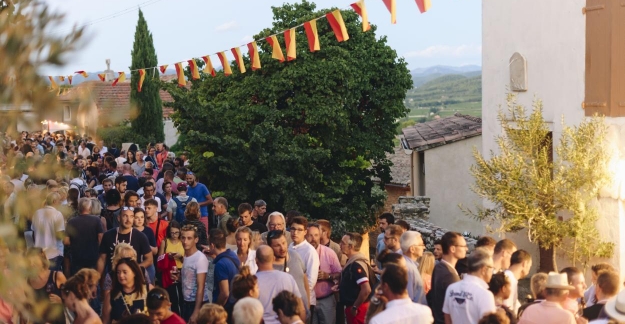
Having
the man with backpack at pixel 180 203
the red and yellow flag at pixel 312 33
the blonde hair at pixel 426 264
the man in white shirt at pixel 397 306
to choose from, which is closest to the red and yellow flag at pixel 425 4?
the red and yellow flag at pixel 312 33

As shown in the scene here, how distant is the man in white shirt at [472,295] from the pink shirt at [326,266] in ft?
7.79

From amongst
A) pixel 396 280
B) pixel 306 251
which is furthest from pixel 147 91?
pixel 396 280

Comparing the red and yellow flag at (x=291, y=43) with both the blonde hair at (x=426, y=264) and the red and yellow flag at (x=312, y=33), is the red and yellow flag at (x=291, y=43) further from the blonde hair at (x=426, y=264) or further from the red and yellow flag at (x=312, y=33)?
the blonde hair at (x=426, y=264)

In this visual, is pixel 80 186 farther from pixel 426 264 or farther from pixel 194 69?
pixel 426 264

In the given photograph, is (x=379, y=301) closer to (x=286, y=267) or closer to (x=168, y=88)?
(x=286, y=267)

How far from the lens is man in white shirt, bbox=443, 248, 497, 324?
7453 mm

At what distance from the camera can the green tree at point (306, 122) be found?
69.5 ft

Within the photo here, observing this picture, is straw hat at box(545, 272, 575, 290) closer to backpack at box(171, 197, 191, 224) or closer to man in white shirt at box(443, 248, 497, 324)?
man in white shirt at box(443, 248, 497, 324)

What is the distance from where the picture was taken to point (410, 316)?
6.89 m

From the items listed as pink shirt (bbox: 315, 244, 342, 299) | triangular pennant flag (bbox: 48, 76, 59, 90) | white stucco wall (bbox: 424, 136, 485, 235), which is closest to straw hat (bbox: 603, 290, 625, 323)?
pink shirt (bbox: 315, 244, 342, 299)

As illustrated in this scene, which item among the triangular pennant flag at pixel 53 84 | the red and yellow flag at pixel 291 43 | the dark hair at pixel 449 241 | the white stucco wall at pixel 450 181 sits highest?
the red and yellow flag at pixel 291 43

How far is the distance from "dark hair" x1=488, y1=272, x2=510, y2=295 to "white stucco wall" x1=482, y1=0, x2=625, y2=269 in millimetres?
6059

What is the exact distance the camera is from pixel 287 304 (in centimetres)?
732

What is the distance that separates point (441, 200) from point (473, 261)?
1703 cm
